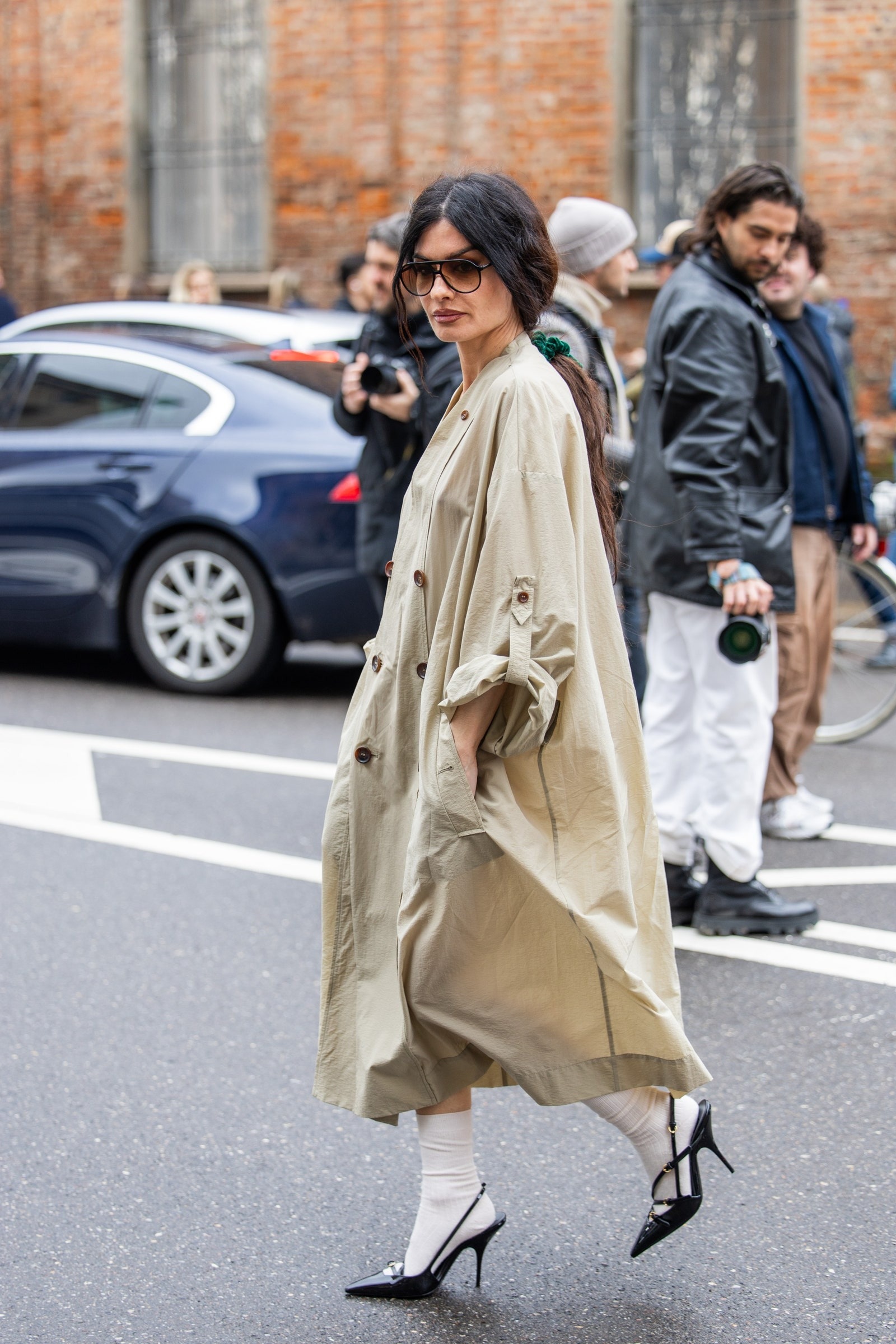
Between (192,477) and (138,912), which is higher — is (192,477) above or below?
above

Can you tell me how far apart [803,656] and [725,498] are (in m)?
1.41

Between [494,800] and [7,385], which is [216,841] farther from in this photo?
[7,385]

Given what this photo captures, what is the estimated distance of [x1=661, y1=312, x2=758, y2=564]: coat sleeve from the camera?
427cm

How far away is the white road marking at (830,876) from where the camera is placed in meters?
5.09

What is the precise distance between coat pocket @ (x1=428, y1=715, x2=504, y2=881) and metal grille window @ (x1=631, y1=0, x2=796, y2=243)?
12146 millimetres

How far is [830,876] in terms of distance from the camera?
517 centimetres

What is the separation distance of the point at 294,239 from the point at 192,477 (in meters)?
7.71

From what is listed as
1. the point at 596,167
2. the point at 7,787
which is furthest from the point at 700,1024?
the point at 596,167

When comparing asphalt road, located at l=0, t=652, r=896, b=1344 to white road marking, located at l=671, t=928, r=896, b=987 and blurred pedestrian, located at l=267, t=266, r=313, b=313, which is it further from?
blurred pedestrian, located at l=267, t=266, r=313, b=313

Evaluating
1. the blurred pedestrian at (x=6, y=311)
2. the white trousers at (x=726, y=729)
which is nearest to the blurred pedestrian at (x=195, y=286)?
the blurred pedestrian at (x=6, y=311)

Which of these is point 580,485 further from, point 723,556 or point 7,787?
point 7,787

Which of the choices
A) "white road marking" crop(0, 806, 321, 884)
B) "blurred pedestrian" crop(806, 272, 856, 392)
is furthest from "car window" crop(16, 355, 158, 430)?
"blurred pedestrian" crop(806, 272, 856, 392)

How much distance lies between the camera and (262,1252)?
296cm

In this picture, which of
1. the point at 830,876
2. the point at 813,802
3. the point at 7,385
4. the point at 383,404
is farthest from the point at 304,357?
the point at 830,876
